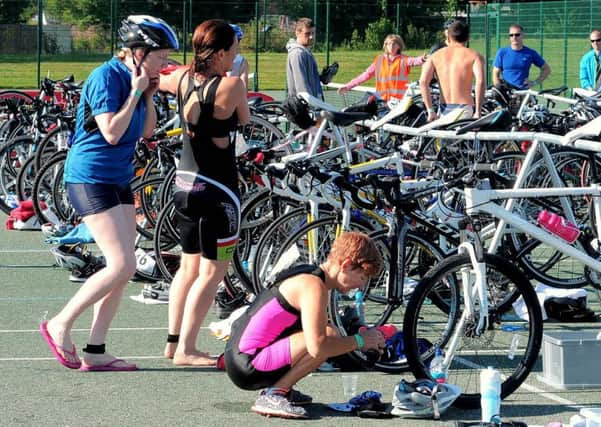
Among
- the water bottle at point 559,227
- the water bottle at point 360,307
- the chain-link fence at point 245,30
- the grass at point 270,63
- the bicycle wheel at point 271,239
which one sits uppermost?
the chain-link fence at point 245,30

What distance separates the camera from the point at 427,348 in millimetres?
6824

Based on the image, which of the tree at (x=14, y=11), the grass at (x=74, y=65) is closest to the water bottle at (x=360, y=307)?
the grass at (x=74, y=65)

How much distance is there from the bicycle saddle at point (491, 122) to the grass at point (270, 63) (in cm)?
2506

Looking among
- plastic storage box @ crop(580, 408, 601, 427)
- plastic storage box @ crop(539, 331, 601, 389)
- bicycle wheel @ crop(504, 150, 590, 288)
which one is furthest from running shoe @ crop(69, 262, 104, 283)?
plastic storage box @ crop(580, 408, 601, 427)

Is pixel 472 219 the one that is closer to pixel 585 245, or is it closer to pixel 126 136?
pixel 585 245

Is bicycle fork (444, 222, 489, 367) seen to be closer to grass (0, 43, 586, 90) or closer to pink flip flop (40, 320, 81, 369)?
pink flip flop (40, 320, 81, 369)

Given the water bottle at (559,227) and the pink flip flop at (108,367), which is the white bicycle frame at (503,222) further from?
the pink flip flop at (108,367)

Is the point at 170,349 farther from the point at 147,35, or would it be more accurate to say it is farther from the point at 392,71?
the point at 392,71

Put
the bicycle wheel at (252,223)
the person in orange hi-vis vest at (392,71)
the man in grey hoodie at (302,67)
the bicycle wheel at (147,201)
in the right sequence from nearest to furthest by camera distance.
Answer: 1. the bicycle wheel at (252,223)
2. the bicycle wheel at (147,201)
3. the man in grey hoodie at (302,67)
4. the person in orange hi-vis vest at (392,71)

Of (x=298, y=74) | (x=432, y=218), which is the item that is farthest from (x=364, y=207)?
(x=298, y=74)

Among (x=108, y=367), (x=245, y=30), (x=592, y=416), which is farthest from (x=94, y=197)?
(x=245, y=30)

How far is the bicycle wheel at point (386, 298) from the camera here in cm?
723

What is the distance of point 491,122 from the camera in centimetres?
697

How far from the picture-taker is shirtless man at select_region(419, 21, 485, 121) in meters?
12.8
